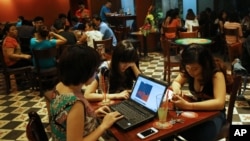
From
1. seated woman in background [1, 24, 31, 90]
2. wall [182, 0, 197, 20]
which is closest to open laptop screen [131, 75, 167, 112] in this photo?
seated woman in background [1, 24, 31, 90]

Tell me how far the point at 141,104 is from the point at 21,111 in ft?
9.91

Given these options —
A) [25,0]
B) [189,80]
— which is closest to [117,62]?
[189,80]

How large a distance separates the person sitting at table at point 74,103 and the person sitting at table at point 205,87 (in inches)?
26.4

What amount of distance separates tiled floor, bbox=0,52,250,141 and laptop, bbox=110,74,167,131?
1.82 meters

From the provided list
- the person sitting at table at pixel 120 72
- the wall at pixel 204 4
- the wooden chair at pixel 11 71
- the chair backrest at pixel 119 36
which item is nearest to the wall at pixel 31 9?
the wall at pixel 204 4

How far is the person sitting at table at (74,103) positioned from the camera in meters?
1.38

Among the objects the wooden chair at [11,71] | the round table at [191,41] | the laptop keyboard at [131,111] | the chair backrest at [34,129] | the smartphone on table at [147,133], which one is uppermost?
the round table at [191,41]

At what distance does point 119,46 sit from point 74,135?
117 cm

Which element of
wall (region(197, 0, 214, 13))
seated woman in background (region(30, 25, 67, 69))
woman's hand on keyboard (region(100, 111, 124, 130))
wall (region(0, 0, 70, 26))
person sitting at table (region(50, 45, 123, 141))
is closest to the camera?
person sitting at table (region(50, 45, 123, 141))

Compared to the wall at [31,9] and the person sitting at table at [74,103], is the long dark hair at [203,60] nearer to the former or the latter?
the person sitting at table at [74,103]

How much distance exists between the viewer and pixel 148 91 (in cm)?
194

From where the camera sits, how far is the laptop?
1.74 meters

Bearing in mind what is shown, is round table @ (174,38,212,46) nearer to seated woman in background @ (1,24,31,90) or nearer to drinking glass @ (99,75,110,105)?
seated woman in background @ (1,24,31,90)

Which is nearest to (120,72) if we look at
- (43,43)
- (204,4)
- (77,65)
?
(77,65)
